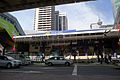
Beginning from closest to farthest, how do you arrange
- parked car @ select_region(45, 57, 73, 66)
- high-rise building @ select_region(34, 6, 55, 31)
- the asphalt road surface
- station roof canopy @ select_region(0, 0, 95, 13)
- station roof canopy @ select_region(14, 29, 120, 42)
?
the asphalt road surface
station roof canopy @ select_region(0, 0, 95, 13)
parked car @ select_region(45, 57, 73, 66)
station roof canopy @ select_region(14, 29, 120, 42)
high-rise building @ select_region(34, 6, 55, 31)

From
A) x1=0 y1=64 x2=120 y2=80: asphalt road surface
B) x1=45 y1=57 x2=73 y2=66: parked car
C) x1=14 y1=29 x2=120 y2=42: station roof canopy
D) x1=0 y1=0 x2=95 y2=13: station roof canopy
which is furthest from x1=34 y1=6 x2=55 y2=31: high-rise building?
x1=0 y1=0 x2=95 y2=13: station roof canopy

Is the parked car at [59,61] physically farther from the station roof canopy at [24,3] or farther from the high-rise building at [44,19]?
the high-rise building at [44,19]

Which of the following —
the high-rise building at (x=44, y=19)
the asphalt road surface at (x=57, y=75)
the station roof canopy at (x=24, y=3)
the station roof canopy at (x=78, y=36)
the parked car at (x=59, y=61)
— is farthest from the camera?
the high-rise building at (x=44, y=19)

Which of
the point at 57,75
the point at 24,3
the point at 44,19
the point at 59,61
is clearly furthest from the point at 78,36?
the point at 44,19

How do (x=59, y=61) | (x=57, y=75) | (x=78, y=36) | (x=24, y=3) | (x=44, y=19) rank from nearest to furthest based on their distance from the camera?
(x=24, y=3) < (x=57, y=75) < (x=59, y=61) < (x=78, y=36) < (x=44, y=19)

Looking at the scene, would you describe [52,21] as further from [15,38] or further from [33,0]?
[33,0]

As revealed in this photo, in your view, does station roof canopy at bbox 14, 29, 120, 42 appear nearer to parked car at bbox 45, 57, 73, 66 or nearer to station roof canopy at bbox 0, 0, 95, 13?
parked car at bbox 45, 57, 73, 66

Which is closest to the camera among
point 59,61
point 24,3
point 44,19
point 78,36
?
point 24,3

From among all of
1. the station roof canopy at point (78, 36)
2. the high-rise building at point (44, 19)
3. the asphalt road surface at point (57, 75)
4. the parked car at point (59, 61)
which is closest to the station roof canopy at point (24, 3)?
the asphalt road surface at point (57, 75)

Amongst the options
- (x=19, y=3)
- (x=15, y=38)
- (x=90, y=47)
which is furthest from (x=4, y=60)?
(x=90, y=47)

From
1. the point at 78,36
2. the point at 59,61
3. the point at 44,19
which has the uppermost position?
the point at 44,19

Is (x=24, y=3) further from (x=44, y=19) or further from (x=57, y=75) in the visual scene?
(x=44, y=19)

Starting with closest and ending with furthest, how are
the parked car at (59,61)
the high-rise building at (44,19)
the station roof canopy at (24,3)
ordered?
the station roof canopy at (24,3), the parked car at (59,61), the high-rise building at (44,19)

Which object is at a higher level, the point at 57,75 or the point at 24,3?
the point at 24,3
